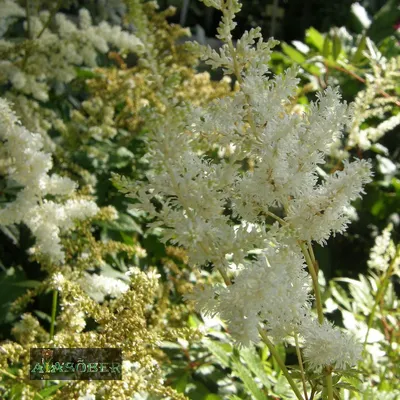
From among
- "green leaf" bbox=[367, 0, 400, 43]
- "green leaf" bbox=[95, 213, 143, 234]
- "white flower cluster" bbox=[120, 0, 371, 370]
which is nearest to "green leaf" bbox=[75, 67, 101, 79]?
"green leaf" bbox=[95, 213, 143, 234]

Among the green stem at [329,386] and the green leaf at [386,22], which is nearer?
the green stem at [329,386]

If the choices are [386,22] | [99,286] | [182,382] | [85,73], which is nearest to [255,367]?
[182,382]

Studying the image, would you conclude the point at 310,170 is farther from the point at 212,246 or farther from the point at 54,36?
the point at 54,36

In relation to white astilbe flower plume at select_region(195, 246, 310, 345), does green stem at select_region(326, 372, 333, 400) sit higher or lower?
lower

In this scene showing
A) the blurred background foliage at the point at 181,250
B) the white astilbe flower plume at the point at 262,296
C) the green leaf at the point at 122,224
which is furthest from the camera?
the green leaf at the point at 122,224

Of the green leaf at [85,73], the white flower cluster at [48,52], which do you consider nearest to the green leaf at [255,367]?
the white flower cluster at [48,52]

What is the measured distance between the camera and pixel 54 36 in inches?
Result: 44.3

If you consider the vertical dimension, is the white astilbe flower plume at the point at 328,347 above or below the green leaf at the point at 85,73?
above

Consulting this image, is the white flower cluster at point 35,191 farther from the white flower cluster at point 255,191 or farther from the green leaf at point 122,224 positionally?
the white flower cluster at point 255,191

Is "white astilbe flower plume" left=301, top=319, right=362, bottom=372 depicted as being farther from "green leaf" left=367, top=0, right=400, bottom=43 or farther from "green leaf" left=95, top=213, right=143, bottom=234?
"green leaf" left=367, top=0, right=400, bottom=43

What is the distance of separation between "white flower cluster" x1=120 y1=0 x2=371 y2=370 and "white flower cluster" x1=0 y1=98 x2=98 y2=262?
0.32 metres

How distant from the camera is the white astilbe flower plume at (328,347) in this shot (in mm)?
497

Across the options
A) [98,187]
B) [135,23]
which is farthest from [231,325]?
[98,187]

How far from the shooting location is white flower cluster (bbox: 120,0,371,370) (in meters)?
0.46
